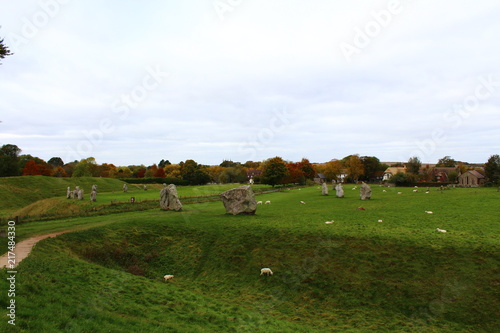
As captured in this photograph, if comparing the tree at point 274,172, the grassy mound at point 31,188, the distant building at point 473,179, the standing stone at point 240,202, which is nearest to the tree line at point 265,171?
the tree at point 274,172

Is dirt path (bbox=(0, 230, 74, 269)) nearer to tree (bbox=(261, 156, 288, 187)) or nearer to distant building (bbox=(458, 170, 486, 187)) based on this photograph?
tree (bbox=(261, 156, 288, 187))

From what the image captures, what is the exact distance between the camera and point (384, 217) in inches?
1124

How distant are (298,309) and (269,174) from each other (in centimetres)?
7182

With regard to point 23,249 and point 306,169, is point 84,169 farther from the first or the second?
point 23,249

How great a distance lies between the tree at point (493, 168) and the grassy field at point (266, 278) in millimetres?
59747

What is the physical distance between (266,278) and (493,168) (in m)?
80.9

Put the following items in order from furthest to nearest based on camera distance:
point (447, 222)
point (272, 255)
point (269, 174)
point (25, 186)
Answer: point (269, 174)
point (25, 186)
point (447, 222)
point (272, 255)

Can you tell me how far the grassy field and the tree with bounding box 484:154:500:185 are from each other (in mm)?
59747

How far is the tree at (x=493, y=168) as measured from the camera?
72188mm

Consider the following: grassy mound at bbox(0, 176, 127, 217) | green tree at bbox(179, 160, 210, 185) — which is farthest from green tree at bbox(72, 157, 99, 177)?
green tree at bbox(179, 160, 210, 185)

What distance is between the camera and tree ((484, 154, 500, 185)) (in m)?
72.2

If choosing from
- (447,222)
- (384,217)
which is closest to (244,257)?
(384,217)

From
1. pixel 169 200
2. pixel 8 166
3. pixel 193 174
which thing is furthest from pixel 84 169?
pixel 169 200

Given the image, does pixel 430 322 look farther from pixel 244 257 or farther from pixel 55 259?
pixel 55 259
